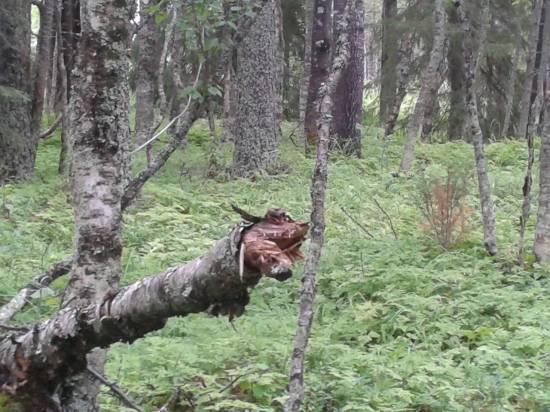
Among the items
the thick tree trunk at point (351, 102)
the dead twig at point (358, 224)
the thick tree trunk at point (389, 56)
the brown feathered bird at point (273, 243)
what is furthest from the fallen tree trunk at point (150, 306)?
the thick tree trunk at point (389, 56)

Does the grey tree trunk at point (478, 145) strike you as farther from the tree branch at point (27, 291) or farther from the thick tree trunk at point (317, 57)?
the thick tree trunk at point (317, 57)

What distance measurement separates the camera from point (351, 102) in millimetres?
13555

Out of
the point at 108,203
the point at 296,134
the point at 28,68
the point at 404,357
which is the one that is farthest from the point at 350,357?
the point at 296,134

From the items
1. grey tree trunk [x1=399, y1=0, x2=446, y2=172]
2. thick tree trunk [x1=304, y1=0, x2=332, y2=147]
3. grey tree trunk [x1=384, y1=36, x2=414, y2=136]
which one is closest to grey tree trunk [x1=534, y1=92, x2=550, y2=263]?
grey tree trunk [x1=399, y1=0, x2=446, y2=172]

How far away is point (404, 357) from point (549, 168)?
3173 millimetres

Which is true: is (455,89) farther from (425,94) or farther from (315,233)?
(315,233)

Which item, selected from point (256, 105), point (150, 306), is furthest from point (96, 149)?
point (256, 105)

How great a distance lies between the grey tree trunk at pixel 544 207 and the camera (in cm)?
678

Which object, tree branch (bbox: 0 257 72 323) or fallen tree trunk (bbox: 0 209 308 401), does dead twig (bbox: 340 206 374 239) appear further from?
fallen tree trunk (bbox: 0 209 308 401)

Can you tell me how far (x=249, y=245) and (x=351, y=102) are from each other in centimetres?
1163

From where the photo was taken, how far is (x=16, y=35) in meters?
10.3

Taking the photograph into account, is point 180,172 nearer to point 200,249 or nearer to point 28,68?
point 28,68

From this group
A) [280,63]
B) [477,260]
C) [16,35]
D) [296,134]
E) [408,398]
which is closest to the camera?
[408,398]

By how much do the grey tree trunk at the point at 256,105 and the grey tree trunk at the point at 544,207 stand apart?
16.0ft
